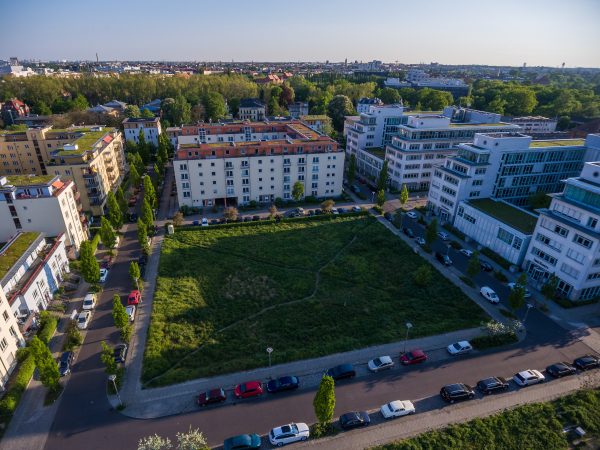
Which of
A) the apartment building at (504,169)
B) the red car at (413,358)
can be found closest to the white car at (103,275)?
the red car at (413,358)

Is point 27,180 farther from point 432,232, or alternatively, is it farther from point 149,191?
point 432,232

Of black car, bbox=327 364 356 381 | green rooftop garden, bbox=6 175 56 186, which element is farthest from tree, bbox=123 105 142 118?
black car, bbox=327 364 356 381

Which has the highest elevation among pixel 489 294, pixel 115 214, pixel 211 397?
pixel 115 214

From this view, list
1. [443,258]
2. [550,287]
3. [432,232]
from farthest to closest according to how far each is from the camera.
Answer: [432,232], [443,258], [550,287]

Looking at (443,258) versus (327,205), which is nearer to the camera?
(443,258)

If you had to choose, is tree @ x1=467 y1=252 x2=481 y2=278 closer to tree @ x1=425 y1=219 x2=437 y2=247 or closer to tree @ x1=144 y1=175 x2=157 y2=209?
tree @ x1=425 y1=219 x2=437 y2=247

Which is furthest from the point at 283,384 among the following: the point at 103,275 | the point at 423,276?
the point at 103,275

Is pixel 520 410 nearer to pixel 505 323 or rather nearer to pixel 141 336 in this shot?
pixel 505 323

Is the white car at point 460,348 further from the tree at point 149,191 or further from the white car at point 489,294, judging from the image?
the tree at point 149,191
